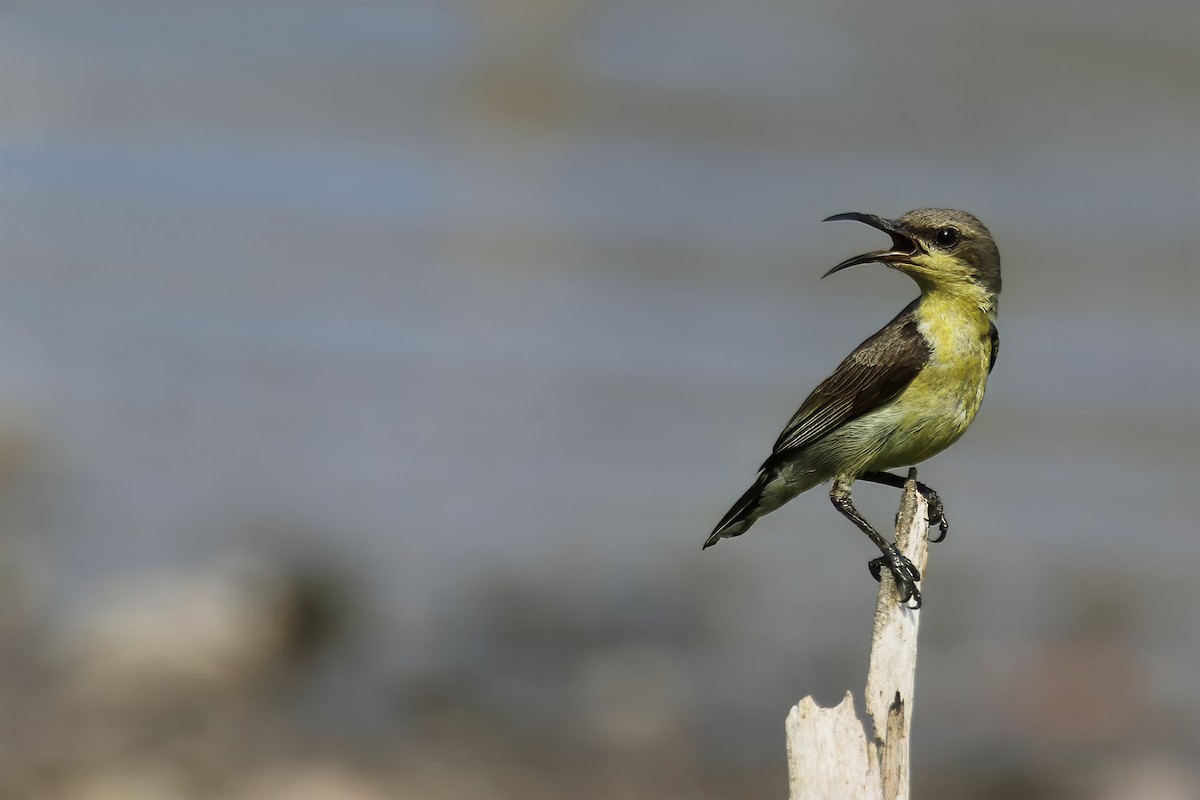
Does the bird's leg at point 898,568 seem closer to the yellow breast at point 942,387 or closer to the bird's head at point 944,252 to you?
the yellow breast at point 942,387

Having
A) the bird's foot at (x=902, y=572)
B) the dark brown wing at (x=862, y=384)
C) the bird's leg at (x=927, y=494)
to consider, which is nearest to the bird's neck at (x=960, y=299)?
the dark brown wing at (x=862, y=384)

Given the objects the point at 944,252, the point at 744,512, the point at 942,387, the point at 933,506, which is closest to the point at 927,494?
the point at 933,506

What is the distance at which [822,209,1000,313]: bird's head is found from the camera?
5.52 meters

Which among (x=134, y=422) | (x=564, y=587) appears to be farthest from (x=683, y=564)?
(x=134, y=422)

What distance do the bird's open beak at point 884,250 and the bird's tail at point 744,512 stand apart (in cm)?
79

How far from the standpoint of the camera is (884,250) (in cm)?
556

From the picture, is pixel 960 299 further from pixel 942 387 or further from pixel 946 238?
pixel 942 387

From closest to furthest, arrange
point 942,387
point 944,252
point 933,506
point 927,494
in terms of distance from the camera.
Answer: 1. point 942,387
2. point 944,252
3. point 927,494
4. point 933,506

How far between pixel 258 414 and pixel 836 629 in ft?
17.8

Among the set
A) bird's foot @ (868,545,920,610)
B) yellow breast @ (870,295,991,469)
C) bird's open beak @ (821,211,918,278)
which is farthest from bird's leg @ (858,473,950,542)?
bird's open beak @ (821,211,918,278)

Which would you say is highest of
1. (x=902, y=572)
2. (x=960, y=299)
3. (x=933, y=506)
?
(x=960, y=299)

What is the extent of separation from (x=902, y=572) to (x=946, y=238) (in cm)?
128

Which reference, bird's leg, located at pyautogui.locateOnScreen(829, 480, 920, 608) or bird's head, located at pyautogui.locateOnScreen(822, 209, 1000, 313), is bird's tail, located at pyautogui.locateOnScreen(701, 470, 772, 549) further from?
bird's head, located at pyautogui.locateOnScreen(822, 209, 1000, 313)

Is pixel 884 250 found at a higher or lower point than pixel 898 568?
higher
